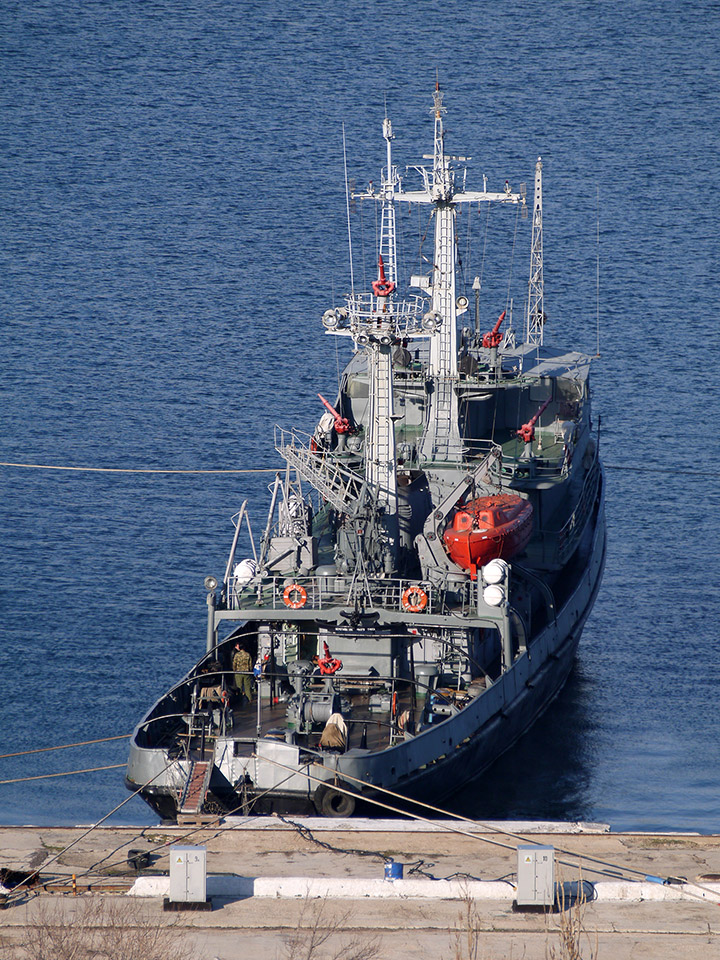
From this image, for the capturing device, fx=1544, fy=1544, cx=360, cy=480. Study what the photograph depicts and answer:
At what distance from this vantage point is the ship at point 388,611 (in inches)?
1280

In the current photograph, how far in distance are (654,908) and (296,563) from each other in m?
14.5

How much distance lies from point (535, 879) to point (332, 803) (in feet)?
24.8

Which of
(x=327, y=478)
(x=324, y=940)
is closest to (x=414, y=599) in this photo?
(x=327, y=478)

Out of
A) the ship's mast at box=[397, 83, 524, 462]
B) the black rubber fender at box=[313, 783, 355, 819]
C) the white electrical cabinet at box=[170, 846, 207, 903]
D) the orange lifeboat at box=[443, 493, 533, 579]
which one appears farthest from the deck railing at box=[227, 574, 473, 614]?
the white electrical cabinet at box=[170, 846, 207, 903]

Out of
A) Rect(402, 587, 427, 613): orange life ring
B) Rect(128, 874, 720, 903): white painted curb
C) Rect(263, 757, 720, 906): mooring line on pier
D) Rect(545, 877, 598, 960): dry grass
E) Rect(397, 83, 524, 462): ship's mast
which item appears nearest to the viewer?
Rect(545, 877, 598, 960): dry grass

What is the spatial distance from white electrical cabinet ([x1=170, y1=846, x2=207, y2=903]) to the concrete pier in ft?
1.13

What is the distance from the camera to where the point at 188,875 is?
25.0 m

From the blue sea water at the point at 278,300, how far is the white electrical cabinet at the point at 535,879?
463 inches

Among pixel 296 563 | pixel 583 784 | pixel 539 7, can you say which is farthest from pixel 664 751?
pixel 539 7

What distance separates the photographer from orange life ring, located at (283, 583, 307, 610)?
3525 cm

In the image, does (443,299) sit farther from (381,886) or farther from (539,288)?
(381,886)

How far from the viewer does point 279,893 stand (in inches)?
1010

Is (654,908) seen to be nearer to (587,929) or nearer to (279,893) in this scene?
(587,929)

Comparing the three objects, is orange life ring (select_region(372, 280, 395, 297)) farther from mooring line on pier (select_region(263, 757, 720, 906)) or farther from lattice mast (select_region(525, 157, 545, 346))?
lattice mast (select_region(525, 157, 545, 346))
